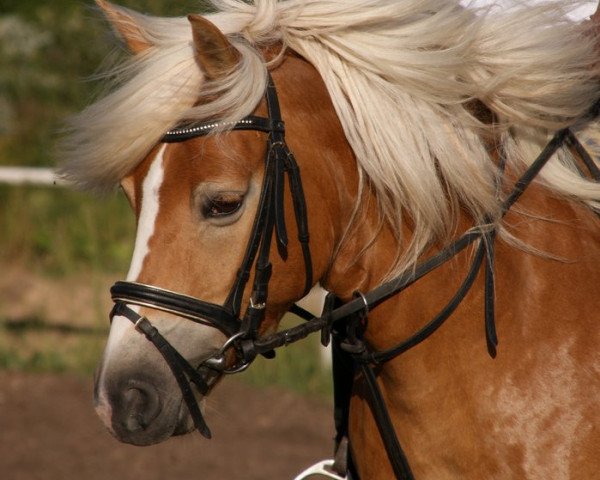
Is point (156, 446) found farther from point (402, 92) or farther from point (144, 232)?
point (402, 92)

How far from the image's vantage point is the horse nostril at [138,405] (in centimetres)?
230

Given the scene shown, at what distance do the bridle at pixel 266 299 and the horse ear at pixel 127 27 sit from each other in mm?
387

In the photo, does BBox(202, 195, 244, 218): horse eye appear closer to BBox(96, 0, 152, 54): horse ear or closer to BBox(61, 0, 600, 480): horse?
BBox(61, 0, 600, 480): horse

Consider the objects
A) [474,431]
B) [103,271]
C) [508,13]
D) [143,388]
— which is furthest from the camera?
[103,271]

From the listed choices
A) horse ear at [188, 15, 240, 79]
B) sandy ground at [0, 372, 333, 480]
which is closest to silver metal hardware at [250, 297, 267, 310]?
horse ear at [188, 15, 240, 79]

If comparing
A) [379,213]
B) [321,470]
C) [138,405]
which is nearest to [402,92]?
[379,213]

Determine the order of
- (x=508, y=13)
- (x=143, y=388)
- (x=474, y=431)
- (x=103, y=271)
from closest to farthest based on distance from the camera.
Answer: (x=143, y=388) → (x=474, y=431) → (x=508, y=13) → (x=103, y=271)

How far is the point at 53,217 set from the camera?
9484 mm

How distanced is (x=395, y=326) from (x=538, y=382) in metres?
0.38

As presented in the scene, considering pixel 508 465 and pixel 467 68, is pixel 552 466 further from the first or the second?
pixel 467 68

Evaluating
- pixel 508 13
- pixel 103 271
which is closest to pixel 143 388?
pixel 508 13

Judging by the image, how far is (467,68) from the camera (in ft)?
8.32

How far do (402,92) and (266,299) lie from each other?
615 millimetres

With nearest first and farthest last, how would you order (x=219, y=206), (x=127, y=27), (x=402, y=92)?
(x=219, y=206) < (x=402, y=92) < (x=127, y=27)
